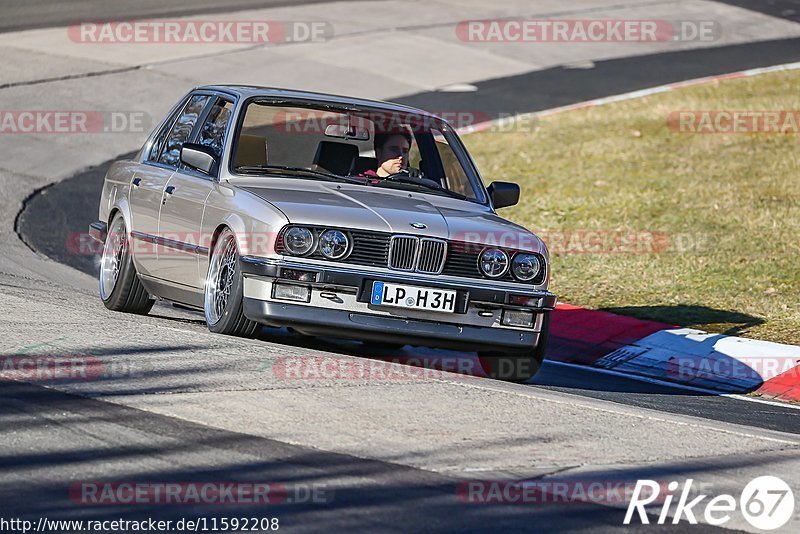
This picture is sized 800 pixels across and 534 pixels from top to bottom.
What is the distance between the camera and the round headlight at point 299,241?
7895 mm

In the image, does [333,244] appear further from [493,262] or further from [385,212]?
[493,262]

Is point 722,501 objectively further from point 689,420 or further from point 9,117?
point 9,117

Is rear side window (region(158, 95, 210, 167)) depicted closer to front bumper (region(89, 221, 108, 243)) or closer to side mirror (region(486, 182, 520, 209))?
front bumper (region(89, 221, 108, 243))

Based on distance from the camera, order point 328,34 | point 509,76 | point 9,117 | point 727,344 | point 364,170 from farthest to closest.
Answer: point 328,34
point 509,76
point 9,117
point 727,344
point 364,170

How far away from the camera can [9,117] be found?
19.3 meters

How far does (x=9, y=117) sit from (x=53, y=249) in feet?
21.5

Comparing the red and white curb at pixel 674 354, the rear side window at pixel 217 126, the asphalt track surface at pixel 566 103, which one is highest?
the rear side window at pixel 217 126

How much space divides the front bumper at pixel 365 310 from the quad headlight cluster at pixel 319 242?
0.25 ft

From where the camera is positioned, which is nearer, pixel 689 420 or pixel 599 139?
pixel 689 420

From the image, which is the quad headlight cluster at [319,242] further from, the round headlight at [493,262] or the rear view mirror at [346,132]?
the rear view mirror at [346,132]

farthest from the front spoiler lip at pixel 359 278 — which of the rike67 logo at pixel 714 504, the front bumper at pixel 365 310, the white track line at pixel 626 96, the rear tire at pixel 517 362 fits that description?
the white track line at pixel 626 96

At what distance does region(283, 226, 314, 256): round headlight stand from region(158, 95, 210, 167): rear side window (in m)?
2.02

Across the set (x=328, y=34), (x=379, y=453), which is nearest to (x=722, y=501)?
(x=379, y=453)

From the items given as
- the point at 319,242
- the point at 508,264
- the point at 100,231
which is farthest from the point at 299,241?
the point at 100,231
